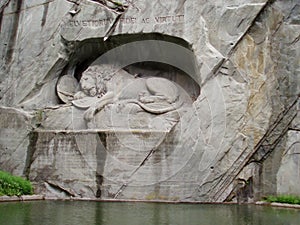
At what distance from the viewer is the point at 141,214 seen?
759 cm

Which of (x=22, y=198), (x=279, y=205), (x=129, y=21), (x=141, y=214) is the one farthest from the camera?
(x=129, y=21)

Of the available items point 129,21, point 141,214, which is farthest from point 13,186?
point 129,21

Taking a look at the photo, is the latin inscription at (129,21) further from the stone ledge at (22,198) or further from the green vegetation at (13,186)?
the stone ledge at (22,198)

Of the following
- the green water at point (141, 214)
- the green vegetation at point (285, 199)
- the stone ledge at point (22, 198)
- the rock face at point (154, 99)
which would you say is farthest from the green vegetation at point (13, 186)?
the green vegetation at point (285, 199)

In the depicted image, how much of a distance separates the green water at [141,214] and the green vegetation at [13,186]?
43.1 inches

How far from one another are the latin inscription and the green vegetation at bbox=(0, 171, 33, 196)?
3746mm

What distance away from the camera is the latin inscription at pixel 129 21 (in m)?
10.7

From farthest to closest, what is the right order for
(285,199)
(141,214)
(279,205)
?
(285,199) → (279,205) → (141,214)

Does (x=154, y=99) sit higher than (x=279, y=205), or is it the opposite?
(x=154, y=99)

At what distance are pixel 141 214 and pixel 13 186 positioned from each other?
3.59m

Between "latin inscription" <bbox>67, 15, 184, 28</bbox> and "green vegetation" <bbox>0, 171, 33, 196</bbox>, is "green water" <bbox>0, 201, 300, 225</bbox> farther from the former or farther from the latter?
"latin inscription" <bbox>67, 15, 184, 28</bbox>

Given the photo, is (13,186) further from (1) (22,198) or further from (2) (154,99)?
(2) (154,99)

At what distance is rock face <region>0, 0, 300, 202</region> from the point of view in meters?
9.98

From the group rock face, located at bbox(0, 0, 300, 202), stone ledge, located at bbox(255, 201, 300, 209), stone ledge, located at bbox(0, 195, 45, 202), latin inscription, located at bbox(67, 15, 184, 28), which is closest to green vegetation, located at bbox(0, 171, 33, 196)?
stone ledge, located at bbox(0, 195, 45, 202)
